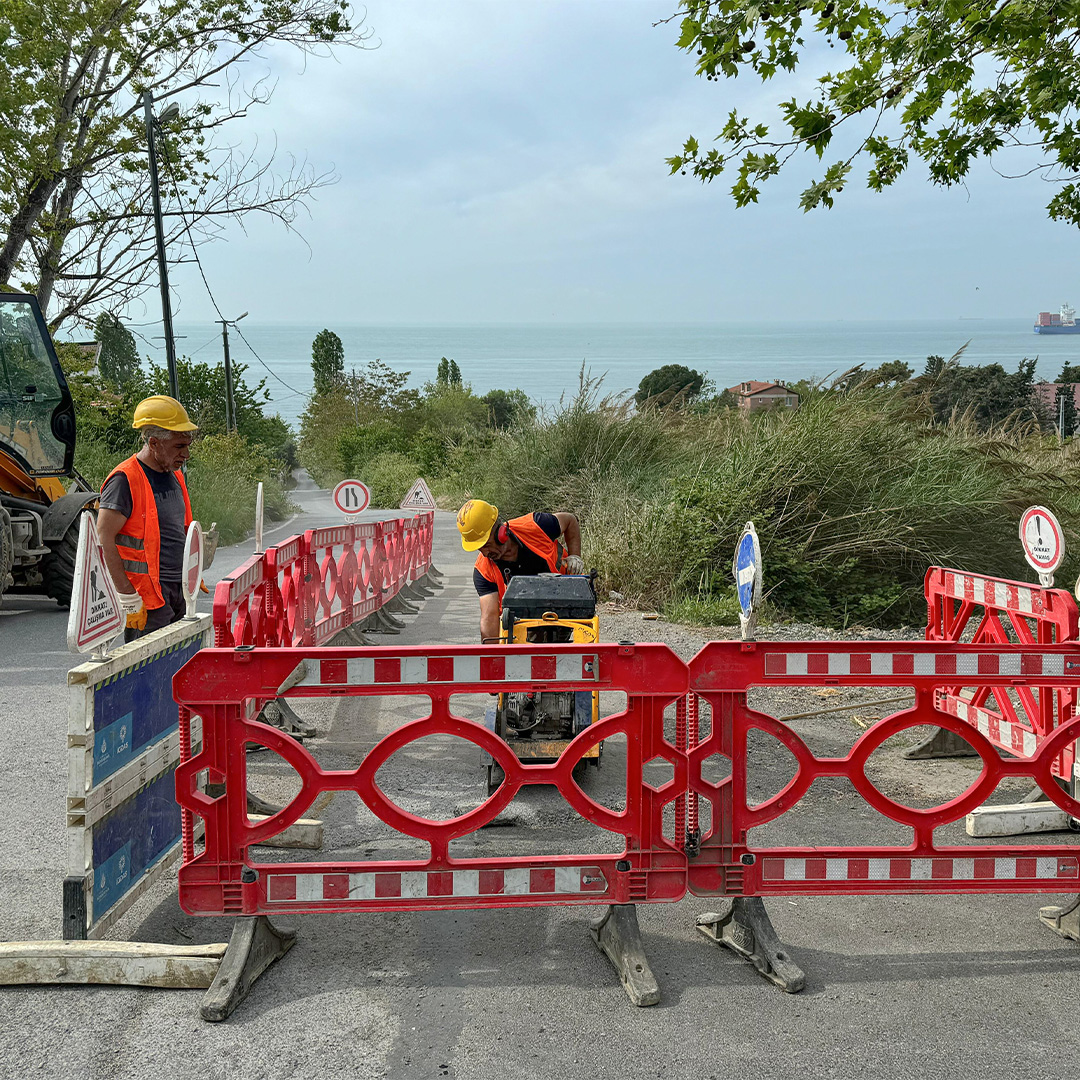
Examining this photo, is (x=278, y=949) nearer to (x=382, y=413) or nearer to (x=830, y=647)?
(x=830, y=647)

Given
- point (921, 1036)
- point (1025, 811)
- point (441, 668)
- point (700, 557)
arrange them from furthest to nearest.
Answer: point (700, 557), point (1025, 811), point (441, 668), point (921, 1036)

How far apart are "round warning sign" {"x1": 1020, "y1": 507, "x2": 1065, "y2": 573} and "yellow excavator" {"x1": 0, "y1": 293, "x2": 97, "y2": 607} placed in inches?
392

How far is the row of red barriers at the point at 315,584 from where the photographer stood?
20.4 feet

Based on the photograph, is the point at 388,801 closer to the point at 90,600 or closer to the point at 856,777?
the point at 90,600

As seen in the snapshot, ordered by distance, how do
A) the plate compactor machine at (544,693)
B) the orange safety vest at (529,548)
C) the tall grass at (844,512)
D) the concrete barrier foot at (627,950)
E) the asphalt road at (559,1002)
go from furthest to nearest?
the tall grass at (844,512)
the orange safety vest at (529,548)
the plate compactor machine at (544,693)
the concrete barrier foot at (627,950)
the asphalt road at (559,1002)

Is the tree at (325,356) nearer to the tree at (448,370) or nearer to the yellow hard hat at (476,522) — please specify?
the tree at (448,370)

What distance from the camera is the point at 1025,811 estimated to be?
17.5 ft

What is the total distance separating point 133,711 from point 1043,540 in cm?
427

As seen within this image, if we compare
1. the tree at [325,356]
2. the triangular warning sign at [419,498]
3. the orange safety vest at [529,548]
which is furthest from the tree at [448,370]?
the orange safety vest at [529,548]

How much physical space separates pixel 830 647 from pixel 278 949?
239 cm

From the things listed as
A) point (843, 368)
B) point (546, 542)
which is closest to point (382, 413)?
point (843, 368)

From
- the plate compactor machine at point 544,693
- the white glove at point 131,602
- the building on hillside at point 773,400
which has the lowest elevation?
the plate compactor machine at point 544,693

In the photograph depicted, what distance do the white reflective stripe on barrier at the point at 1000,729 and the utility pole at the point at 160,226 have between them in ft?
54.2

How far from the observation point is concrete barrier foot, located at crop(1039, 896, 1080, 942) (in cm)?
419
